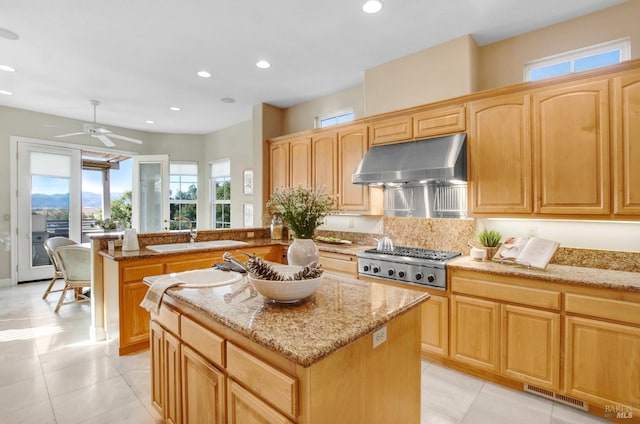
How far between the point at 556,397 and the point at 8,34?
225 inches

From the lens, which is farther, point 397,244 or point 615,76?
point 397,244

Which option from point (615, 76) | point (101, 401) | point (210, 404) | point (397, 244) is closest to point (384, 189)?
point (397, 244)

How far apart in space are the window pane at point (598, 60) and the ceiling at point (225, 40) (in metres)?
0.38

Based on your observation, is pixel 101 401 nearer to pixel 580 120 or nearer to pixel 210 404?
pixel 210 404

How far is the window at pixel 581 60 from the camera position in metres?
2.59

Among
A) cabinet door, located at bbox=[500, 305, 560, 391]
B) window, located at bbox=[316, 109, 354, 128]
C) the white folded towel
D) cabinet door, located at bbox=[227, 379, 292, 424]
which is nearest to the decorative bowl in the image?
cabinet door, located at bbox=[227, 379, 292, 424]

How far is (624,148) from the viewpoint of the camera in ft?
7.20

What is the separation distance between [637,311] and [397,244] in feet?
6.74

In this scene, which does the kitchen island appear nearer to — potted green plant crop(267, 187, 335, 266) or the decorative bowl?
the decorative bowl

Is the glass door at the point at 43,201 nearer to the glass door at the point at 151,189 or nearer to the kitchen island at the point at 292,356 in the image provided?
the glass door at the point at 151,189

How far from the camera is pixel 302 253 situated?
182cm

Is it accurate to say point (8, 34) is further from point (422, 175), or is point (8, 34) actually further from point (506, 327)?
point (506, 327)

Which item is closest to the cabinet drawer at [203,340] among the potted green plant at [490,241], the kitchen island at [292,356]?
the kitchen island at [292,356]

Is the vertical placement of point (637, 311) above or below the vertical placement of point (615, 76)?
below
